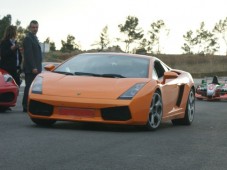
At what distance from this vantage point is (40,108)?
8.90 meters

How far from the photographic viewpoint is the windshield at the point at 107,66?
9.48 m

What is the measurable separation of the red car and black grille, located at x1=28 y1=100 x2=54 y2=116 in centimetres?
258

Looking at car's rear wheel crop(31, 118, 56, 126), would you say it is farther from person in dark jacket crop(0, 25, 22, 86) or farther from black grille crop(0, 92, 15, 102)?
person in dark jacket crop(0, 25, 22, 86)

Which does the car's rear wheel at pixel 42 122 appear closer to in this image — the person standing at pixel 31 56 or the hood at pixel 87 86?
the hood at pixel 87 86

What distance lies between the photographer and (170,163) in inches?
233

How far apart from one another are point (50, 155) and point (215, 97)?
1683cm

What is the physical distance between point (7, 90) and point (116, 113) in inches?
134

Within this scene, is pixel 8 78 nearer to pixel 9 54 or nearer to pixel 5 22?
pixel 9 54

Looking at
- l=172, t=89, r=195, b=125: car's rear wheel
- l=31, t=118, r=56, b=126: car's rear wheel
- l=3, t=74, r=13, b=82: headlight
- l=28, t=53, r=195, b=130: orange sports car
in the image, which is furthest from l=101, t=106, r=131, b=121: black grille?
l=3, t=74, r=13, b=82: headlight

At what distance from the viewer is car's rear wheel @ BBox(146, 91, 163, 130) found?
9166 millimetres

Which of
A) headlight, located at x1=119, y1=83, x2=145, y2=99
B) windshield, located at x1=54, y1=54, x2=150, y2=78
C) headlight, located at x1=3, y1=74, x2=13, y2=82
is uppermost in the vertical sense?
windshield, located at x1=54, y1=54, x2=150, y2=78

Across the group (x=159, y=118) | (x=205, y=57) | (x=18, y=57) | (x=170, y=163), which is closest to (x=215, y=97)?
(x=18, y=57)

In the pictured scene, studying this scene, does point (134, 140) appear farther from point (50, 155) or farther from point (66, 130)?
point (50, 155)

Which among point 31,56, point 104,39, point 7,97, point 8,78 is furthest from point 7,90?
point 104,39
